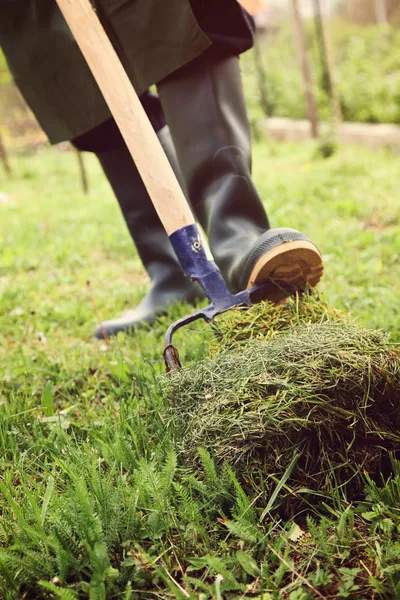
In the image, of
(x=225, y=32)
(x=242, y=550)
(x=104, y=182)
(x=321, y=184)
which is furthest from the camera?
(x=104, y=182)

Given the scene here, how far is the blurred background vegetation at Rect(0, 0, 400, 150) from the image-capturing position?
8.98 m

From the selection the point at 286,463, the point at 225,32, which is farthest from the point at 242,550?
the point at 225,32

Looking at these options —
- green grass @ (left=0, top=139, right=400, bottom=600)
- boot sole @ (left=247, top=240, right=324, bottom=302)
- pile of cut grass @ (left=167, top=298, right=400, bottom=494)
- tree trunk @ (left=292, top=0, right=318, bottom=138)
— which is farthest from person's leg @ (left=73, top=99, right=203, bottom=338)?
tree trunk @ (left=292, top=0, right=318, bottom=138)

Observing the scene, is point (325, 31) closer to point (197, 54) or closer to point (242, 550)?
point (197, 54)

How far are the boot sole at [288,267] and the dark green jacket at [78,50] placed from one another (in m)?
0.61

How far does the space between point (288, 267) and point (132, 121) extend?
0.54 metres

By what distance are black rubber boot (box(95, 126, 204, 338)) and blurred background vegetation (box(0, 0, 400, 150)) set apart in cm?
313

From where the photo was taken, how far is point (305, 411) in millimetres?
1054

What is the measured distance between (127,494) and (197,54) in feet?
3.73

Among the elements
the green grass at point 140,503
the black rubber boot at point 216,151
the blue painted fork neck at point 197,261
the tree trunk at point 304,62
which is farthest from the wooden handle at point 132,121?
the tree trunk at point 304,62

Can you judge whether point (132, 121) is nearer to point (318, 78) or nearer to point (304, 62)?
point (304, 62)

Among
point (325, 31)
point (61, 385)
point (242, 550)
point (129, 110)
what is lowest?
point (325, 31)

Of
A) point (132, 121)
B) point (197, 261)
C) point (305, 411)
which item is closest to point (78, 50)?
point (132, 121)

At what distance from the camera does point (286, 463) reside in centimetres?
105
